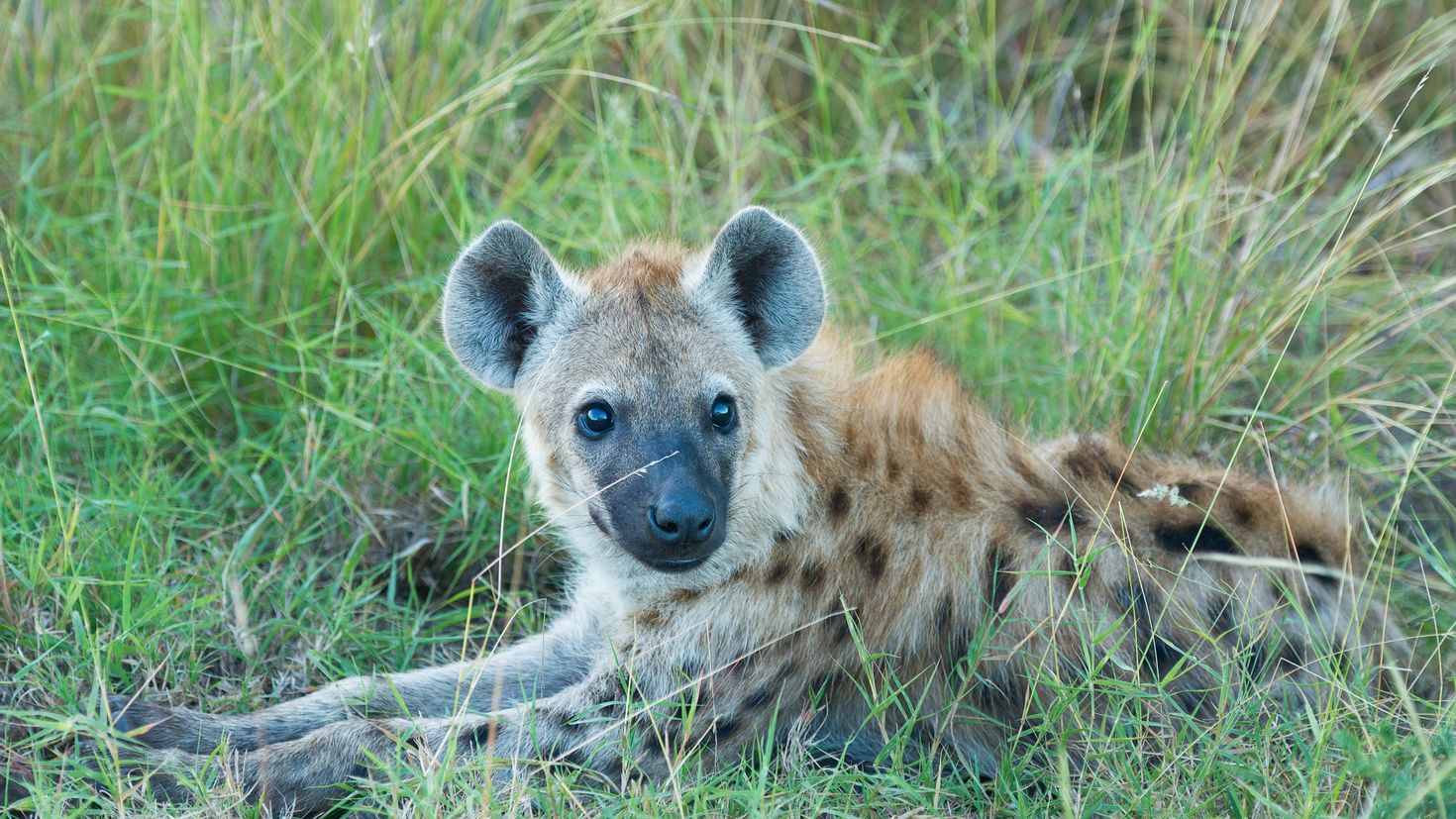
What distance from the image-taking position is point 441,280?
3.46 metres

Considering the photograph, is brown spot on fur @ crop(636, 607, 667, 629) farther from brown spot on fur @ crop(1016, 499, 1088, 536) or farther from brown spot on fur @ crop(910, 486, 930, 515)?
brown spot on fur @ crop(1016, 499, 1088, 536)

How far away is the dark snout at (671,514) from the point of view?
220cm

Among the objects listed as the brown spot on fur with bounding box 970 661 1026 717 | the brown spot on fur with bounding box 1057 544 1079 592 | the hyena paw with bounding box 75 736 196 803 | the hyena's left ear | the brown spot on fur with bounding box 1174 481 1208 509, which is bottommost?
the brown spot on fur with bounding box 970 661 1026 717

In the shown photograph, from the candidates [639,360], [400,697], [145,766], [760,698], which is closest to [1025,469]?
[760,698]

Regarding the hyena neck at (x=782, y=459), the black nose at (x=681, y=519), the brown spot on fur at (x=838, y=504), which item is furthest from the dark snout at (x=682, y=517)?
the brown spot on fur at (x=838, y=504)

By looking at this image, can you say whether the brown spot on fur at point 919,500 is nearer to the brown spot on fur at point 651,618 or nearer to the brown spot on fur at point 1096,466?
the brown spot on fur at point 1096,466

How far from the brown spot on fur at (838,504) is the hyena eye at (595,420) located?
436mm

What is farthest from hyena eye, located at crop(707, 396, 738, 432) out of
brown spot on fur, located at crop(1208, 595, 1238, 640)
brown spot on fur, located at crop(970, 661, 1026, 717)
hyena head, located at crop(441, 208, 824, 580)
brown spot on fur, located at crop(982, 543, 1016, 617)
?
brown spot on fur, located at crop(1208, 595, 1238, 640)

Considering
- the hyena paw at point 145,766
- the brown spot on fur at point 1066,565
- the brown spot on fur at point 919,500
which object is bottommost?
the hyena paw at point 145,766

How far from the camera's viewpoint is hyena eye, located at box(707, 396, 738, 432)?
2406mm

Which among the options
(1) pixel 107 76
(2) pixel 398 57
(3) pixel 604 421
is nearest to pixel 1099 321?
(3) pixel 604 421

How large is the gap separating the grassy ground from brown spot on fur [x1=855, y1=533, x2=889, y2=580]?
0.36 metres

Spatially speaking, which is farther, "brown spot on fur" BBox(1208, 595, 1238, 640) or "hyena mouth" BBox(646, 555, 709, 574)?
"brown spot on fur" BBox(1208, 595, 1238, 640)

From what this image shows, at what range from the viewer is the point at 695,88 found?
403 cm
